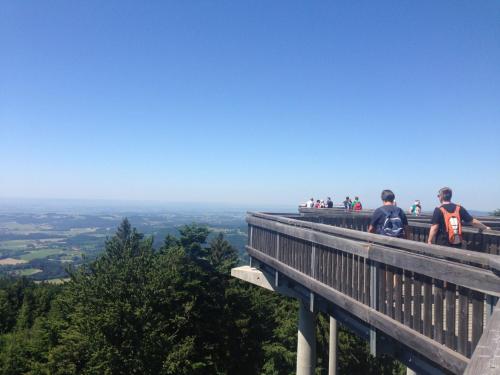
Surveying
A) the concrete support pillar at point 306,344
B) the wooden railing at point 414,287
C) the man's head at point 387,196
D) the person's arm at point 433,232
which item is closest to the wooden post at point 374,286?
the wooden railing at point 414,287

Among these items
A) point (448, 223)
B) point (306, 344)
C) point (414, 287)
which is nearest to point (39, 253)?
point (306, 344)

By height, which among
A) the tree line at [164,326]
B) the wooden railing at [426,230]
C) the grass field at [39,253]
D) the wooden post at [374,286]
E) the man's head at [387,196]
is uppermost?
the man's head at [387,196]

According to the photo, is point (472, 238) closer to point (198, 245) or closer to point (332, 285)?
point (332, 285)

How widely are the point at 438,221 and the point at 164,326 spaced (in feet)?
51.8

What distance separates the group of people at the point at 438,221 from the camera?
5.59 m

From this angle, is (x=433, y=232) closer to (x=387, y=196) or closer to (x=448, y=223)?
(x=448, y=223)

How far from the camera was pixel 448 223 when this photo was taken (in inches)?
221

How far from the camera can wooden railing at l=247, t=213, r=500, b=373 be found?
328cm

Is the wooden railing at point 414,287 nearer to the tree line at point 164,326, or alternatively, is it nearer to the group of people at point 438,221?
the group of people at point 438,221

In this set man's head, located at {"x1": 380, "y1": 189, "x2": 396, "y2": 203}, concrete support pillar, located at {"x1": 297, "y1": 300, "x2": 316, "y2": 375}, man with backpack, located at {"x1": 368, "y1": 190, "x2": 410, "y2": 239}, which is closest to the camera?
man with backpack, located at {"x1": 368, "y1": 190, "x2": 410, "y2": 239}

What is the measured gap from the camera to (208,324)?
24375mm

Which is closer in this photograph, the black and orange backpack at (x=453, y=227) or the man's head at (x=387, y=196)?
the black and orange backpack at (x=453, y=227)

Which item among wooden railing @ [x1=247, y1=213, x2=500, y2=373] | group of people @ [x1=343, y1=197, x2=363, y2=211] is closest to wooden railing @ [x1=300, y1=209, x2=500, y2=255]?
wooden railing @ [x1=247, y1=213, x2=500, y2=373]

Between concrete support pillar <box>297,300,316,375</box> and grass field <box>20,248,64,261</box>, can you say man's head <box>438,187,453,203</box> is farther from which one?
grass field <box>20,248,64,261</box>
